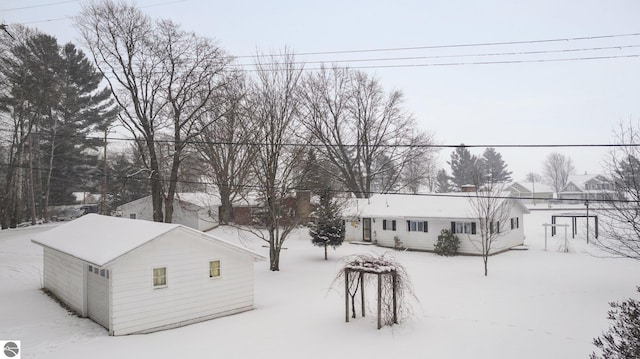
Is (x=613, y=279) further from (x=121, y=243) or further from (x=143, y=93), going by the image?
(x=143, y=93)

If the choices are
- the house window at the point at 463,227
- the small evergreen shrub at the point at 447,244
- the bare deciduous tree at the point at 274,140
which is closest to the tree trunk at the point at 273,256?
the bare deciduous tree at the point at 274,140

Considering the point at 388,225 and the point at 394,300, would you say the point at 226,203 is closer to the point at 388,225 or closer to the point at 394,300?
the point at 388,225

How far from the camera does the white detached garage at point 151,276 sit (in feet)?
37.2

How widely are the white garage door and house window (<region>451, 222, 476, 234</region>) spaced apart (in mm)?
21379

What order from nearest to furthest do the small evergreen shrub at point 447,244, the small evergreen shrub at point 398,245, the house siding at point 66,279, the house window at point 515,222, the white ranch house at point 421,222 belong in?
the house siding at point 66,279, the small evergreen shrub at point 447,244, the white ranch house at point 421,222, the house window at point 515,222, the small evergreen shrub at point 398,245

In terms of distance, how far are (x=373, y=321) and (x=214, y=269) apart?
219 inches

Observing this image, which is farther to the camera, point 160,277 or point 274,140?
point 274,140

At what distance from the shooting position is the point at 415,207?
29828mm

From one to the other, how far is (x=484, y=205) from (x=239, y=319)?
1675 centimetres

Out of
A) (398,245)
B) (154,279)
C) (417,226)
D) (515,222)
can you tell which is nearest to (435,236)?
(417,226)

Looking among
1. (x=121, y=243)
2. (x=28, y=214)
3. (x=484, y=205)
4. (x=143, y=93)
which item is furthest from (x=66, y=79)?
(x=484, y=205)

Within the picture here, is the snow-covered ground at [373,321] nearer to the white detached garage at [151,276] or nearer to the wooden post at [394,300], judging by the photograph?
the wooden post at [394,300]

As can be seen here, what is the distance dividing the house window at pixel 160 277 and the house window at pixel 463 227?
20012 millimetres

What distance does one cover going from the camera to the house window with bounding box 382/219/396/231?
29664 millimetres
